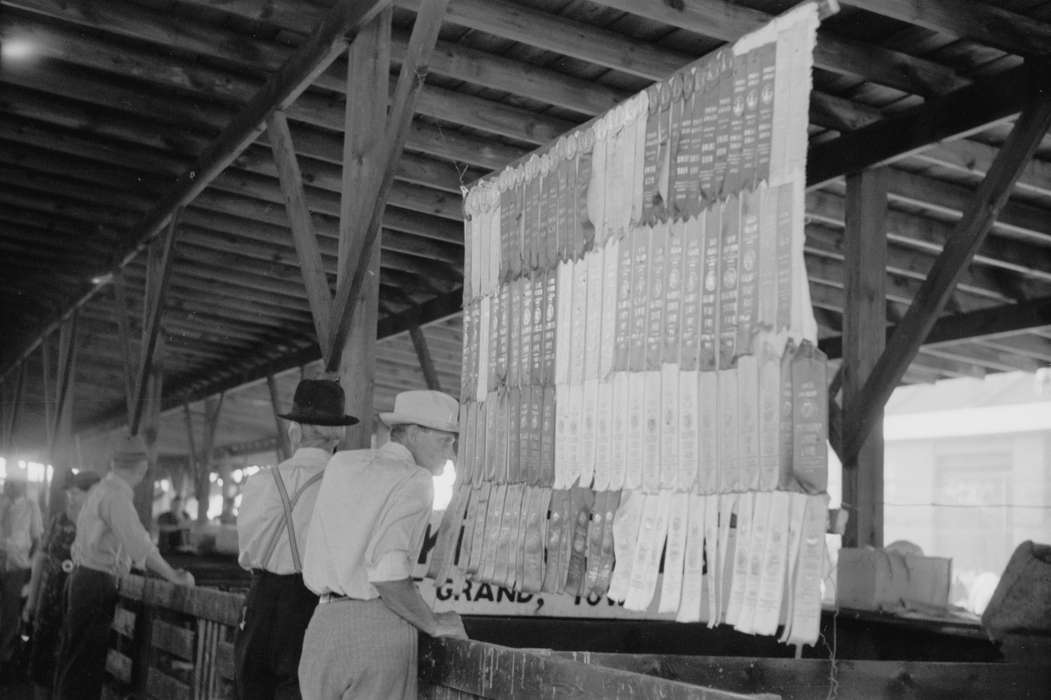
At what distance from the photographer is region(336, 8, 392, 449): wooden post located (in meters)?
5.89

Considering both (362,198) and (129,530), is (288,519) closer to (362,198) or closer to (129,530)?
(362,198)

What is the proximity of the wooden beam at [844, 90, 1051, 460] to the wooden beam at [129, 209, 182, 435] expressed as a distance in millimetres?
5629

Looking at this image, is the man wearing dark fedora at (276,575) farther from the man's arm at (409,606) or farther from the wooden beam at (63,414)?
the wooden beam at (63,414)

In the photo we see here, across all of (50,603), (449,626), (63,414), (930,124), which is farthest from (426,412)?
(63,414)

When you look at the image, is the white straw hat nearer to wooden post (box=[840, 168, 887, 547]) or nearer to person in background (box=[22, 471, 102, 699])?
wooden post (box=[840, 168, 887, 547])

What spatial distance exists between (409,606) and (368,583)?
0.53 feet

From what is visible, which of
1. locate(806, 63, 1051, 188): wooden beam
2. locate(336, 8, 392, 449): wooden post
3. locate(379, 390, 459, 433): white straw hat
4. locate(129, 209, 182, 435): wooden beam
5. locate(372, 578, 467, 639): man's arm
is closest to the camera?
locate(372, 578, 467, 639): man's arm

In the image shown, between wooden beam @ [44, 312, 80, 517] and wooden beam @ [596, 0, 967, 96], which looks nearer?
wooden beam @ [596, 0, 967, 96]

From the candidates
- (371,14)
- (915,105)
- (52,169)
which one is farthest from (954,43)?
(52,169)

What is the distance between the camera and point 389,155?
5484 mm

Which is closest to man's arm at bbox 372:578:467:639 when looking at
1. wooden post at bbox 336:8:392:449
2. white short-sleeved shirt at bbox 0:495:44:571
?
wooden post at bbox 336:8:392:449

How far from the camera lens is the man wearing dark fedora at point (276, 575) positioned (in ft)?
16.8

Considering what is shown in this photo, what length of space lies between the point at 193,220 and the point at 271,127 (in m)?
4.49

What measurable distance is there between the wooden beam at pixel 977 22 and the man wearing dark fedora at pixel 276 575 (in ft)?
A: 11.3
